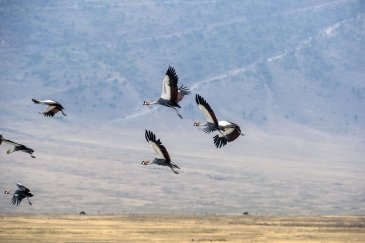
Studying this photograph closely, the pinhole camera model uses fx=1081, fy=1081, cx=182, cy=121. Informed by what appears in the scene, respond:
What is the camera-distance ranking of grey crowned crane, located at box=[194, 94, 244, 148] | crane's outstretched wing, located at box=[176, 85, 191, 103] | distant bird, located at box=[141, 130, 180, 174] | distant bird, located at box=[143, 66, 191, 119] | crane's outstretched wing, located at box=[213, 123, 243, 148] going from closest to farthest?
1. grey crowned crane, located at box=[194, 94, 244, 148]
2. distant bird, located at box=[141, 130, 180, 174]
3. distant bird, located at box=[143, 66, 191, 119]
4. crane's outstretched wing, located at box=[213, 123, 243, 148]
5. crane's outstretched wing, located at box=[176, 85, 191, 103]

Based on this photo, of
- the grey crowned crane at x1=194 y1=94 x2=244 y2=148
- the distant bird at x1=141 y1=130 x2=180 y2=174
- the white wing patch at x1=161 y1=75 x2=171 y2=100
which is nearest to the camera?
the grey crowned crane at x1=194 y1=94 x2=244 y2=148

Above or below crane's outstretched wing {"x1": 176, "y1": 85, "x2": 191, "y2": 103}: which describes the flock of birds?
below

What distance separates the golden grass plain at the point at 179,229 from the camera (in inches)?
2372

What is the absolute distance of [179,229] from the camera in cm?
6625

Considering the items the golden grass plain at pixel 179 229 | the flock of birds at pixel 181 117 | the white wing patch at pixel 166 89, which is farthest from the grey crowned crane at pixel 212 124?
the golden grass plain at pixel 179 229

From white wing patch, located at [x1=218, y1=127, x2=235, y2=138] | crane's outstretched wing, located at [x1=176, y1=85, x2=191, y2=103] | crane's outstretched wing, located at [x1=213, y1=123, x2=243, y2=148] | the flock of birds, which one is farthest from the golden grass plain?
Result: the flock of birds

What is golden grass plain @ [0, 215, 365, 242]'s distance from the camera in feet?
198

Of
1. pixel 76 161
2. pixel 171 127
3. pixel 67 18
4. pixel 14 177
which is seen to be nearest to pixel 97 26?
pixel 67 18

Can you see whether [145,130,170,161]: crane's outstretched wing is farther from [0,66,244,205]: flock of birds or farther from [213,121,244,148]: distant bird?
[213,121,244,148]: distant bird

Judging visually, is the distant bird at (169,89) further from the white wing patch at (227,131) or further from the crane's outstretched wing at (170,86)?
the white wing patch at (227,131)

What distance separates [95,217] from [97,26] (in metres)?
104

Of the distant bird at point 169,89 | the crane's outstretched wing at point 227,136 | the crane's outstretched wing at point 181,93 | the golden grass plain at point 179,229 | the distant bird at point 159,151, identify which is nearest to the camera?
the distant bird at point 159,151

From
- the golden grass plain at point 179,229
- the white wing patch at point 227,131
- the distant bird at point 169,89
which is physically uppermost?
the golden grass plain at point 179,229

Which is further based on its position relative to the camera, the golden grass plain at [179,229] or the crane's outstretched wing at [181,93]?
the golden grass plain at [179,229]
